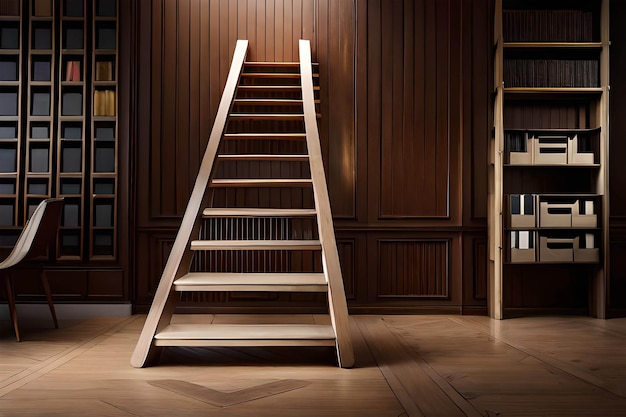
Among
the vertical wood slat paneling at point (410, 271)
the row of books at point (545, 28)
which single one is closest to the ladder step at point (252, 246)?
the vertical wood slat paneling at point (410, 271)

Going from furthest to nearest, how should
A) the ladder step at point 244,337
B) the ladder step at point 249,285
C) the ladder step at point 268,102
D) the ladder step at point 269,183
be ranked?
the ladder step at point 268,102 → the ladder step at point 269,183 → the ladder step at point 249,285 → the ladder step at point 244,337

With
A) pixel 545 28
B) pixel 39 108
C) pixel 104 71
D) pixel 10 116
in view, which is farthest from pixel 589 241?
pixel 10 116

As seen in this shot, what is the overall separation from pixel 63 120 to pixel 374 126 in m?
2.24

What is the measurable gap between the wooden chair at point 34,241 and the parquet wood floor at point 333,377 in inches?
10.8

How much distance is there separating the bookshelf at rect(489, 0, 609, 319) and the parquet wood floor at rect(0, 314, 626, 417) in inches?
26.2

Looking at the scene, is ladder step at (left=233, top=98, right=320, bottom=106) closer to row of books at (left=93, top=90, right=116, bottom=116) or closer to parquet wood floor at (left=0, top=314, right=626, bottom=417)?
row of books at (left=93, top=90, right=116, bottom=116)

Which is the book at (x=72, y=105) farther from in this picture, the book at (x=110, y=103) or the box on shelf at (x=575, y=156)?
the box on shelf at (x=575, y=156)

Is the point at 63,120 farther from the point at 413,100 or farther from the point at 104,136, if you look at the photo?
the point at 413,100

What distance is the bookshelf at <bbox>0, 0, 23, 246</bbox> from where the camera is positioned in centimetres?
407

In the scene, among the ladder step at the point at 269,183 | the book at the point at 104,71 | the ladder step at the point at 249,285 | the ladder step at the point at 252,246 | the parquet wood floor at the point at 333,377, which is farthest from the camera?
the book at the point at 104,71

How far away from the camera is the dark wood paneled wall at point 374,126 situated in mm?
4156

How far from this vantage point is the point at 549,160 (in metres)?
3.95

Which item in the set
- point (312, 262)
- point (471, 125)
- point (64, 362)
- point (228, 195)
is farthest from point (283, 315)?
point (471, 125)

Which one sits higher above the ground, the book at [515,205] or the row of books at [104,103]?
the row of books at [104,103]
